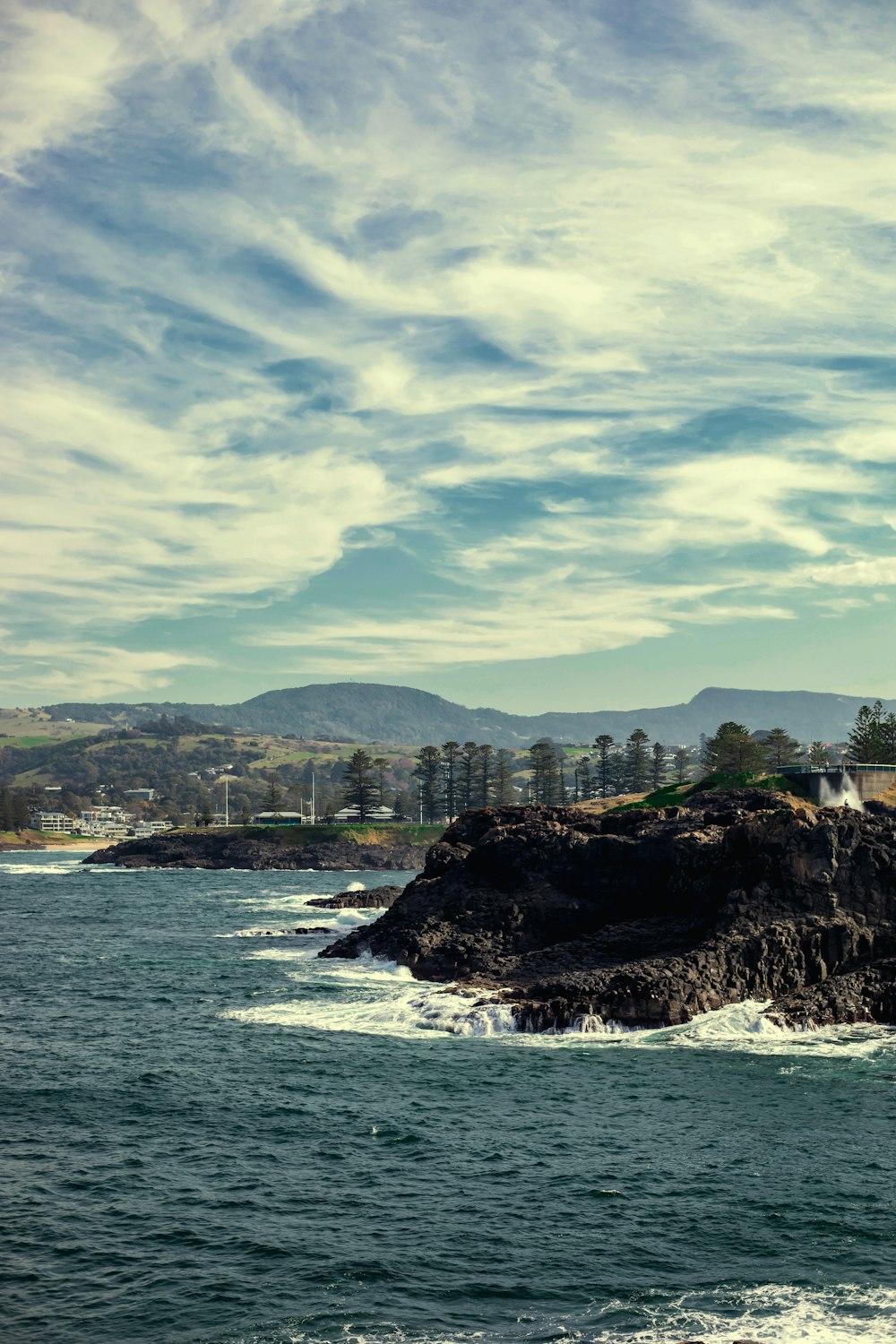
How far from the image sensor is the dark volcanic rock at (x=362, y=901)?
13538 centimetres

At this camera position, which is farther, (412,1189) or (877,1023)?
(877,1023)

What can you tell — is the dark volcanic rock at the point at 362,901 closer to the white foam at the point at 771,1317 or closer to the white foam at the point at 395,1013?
the white foam at the point at 395,1013

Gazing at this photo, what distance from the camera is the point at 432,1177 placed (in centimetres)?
4038

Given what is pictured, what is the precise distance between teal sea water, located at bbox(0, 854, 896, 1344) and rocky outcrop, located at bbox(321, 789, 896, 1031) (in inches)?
149

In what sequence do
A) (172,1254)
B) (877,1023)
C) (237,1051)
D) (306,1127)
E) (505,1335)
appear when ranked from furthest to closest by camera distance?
(877,1023) → (237,1051) → (306,1127) → (172,1254) → (505,1335)

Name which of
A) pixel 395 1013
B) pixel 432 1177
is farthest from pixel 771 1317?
pixel 395 1013

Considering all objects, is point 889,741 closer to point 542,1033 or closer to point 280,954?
point 280,954

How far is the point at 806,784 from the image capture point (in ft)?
373

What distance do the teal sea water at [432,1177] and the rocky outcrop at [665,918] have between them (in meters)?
3.80

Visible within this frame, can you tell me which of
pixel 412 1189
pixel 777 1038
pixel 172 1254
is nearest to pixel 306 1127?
pixel 412 1189

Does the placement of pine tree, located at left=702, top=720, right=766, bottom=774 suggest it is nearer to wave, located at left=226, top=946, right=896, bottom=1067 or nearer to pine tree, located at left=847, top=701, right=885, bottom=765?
pine tree, located at left=847, top=701, right=885, bottom=765

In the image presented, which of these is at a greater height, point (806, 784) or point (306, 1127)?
point (806, 784)

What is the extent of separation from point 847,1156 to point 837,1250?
8829 millimetres

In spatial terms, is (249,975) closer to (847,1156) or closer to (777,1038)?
(777,1038)
